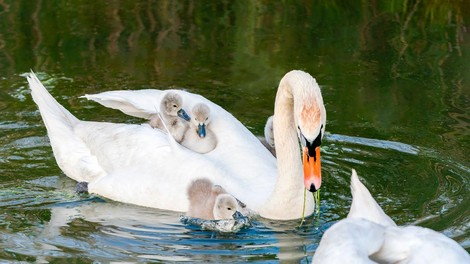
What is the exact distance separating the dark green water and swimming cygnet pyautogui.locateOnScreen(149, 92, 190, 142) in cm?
69

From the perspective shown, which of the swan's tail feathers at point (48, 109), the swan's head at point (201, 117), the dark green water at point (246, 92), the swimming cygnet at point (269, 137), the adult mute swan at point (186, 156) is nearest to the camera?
the adult mute swan at point (186, 156)

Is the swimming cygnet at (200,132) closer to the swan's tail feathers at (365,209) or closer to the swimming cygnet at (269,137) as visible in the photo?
the swimming cygnet at (269,137)

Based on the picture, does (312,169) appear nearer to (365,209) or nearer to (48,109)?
(365,209)

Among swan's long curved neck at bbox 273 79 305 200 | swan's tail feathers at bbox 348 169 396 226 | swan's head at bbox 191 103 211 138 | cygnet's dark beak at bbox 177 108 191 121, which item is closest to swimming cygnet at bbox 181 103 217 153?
swan's head at bbox 191 103 211 138

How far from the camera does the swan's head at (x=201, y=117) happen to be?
8102 millimetres

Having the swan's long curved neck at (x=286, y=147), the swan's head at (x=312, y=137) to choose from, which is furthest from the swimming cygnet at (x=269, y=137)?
the swan's head at (x=312, y=137)

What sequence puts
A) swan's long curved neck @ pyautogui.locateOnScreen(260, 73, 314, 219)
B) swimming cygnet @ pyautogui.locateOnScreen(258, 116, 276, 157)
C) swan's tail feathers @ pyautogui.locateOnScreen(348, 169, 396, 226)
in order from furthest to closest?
swimming cygnet @ pyautogui.locateOnScreen(258, 116, 276, 157) → swan's long curved neck @ pyautogui.locateOnScreen(260, 73, 314, 219) → swan's tail feathers @ pyautogui.locateOnScreen(348, 169, 396, 226)

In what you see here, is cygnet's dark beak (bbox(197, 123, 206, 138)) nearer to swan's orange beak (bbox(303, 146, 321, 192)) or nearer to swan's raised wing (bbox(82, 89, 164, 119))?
swan's raised wing (bbox(82, 89, 164, 119))

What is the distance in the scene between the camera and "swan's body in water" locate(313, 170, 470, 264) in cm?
505

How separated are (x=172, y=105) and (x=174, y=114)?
0.21ft

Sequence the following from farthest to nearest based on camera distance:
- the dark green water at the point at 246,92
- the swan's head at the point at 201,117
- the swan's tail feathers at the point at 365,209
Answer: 1. the swan's head at the point at 201,117
2. the dark green water at the point at 246,92
3. the swan's tail feathers at the point at 365,209

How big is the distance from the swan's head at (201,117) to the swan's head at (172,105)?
234 millimetres

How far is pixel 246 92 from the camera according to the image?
34.9ft

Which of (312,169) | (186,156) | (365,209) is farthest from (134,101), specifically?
A: (365,209)
